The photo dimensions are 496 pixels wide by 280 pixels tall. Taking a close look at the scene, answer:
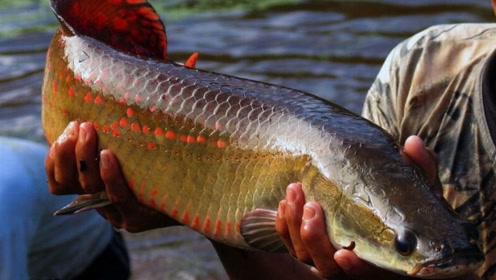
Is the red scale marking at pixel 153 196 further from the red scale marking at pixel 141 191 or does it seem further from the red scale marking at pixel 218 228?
the red scale marking at pixel 218 228


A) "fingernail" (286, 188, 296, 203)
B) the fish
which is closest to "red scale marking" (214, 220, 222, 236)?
the fish

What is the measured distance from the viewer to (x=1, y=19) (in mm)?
10172

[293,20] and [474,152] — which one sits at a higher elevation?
[474,152]

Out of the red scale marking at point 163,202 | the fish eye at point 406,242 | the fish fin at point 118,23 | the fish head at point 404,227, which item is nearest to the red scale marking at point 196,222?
the red scale marking at point 163,202

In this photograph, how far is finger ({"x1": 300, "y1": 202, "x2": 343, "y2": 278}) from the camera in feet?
8.29

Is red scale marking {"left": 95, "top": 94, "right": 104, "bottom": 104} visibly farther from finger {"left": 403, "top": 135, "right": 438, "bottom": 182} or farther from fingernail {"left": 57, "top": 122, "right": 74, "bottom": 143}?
finger {"left": 403, "top": 135, "right": 438, "bottom": 182}

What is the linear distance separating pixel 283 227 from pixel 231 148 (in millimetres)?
308

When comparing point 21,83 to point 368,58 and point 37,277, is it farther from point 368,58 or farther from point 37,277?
point 37,277

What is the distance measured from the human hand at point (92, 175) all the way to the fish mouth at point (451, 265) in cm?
117

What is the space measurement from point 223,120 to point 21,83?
5.86 m

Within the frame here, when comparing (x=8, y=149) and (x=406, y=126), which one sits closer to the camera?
(x=406, y=126)

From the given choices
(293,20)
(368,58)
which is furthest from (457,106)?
(293,20)

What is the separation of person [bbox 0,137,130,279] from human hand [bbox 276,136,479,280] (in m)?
1.93

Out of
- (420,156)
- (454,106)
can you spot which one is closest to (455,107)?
(454,106)
